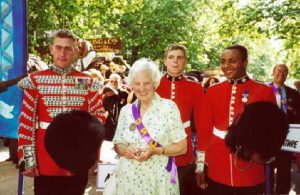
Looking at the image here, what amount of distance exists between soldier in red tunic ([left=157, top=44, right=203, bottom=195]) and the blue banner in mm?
1454

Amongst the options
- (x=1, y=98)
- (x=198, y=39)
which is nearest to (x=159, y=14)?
(x=198, y=39)

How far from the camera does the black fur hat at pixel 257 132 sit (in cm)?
378

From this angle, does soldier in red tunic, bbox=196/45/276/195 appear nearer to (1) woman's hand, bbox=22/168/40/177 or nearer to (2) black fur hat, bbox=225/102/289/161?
(2) black fur hat, bbox=225/102/289/161

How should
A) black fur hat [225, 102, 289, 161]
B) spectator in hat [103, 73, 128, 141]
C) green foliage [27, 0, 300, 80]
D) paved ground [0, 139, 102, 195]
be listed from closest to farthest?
black fur hat [225, 102, 289, 161], paved ground [0, 139, 102, 195], spectator in hat [103, 73, 128, 141], green foliage [27, 0, 300, 80]

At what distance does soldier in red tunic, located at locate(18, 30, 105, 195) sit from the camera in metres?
3.66

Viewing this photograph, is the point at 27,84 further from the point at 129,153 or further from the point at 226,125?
the point at 226,125

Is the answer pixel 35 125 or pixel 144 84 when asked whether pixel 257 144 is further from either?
pixel 35 125

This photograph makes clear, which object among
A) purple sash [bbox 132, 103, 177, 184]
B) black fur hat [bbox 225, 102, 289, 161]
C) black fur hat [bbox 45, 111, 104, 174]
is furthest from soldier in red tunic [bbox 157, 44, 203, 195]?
black fur hat [bbox 45, 111, 104, 174]

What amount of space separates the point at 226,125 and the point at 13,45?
2.16 metres

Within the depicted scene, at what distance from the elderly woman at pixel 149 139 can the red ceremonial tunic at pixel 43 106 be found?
599 millimetres

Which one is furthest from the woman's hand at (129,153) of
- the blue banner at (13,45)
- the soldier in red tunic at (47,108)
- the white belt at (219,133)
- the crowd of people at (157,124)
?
the blue banner at (13,45)

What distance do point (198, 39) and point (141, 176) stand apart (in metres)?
33.0

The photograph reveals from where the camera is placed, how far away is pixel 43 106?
373 centimetres

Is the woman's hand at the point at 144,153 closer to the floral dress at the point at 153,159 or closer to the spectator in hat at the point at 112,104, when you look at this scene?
the floral dress at the point at 153,159
